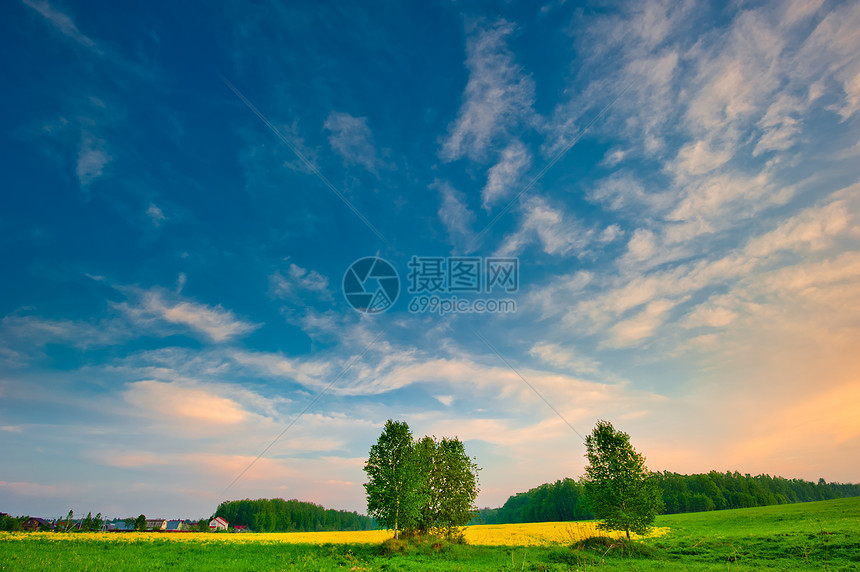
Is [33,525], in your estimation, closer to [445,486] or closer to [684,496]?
[445,486]

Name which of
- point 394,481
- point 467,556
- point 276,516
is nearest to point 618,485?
point 467,556

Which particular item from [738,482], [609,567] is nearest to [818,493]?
[738,482]

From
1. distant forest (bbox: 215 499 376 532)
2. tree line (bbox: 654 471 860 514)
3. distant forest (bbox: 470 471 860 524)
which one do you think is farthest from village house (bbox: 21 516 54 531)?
tree line (bbox: 654 471 860 514)

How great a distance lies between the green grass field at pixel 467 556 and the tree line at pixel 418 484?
10.2ft

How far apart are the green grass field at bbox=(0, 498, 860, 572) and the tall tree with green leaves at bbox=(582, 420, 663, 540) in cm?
185

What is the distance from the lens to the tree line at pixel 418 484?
35.6 m

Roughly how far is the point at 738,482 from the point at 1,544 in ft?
562

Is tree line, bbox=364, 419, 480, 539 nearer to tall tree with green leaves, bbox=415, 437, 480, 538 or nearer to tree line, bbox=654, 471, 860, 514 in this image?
tall tree with green leaves, bbox=415, 437, 480, 538

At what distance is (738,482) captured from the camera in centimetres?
12800

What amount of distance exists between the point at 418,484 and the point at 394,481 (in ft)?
7.41

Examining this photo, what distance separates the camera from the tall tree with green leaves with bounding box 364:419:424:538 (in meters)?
35.4

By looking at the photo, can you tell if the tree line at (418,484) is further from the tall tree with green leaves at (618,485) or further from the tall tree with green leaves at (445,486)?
the tall tree with green leaves at (618,485)

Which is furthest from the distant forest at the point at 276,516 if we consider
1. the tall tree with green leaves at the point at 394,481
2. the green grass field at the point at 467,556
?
the tall tree with green leaves at the point at 394,481

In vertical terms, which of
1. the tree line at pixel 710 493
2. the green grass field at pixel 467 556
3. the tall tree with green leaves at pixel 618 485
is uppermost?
the tall tree with green leaves at pixel 618 485
